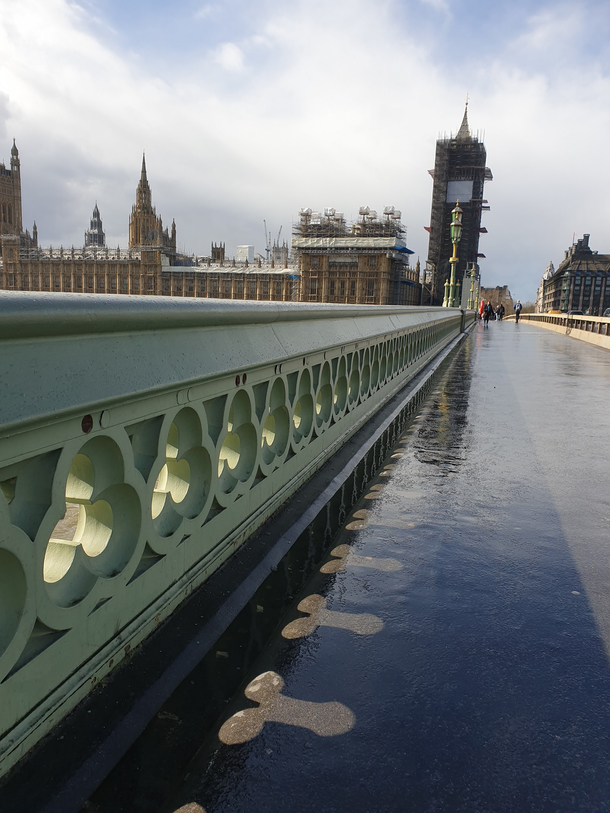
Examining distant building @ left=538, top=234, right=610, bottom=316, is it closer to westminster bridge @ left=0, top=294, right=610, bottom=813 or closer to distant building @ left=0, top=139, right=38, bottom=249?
distant building @ left=0, top=139, right=38, bottom=249

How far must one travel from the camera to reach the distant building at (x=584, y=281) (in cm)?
12012

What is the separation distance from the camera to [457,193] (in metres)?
95.5

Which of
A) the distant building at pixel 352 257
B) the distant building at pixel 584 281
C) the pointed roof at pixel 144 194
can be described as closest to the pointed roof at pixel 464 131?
the distant building at pixel 352 257

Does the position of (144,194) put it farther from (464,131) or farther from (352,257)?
(464,131)

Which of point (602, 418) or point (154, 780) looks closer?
point (154, 780)

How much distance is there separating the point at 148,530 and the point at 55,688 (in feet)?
1.58

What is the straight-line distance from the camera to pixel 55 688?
145 cm

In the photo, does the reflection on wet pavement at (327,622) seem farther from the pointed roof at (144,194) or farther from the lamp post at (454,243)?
the pointed roof at (144,194)

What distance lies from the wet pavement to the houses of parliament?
92865mm

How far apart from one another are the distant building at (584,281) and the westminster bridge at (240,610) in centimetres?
12559

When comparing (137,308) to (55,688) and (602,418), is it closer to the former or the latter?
(55,688)

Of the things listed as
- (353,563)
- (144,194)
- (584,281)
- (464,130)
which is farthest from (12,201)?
(353,563)

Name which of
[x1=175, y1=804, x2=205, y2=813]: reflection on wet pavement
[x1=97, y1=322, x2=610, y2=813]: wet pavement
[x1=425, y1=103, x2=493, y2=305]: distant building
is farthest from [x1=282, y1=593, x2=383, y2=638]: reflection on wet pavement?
[x1=425, y1=103, x2=493, y2=305]: distant building

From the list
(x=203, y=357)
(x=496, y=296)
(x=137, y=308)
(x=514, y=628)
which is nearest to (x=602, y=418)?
(x=514, y=628)
